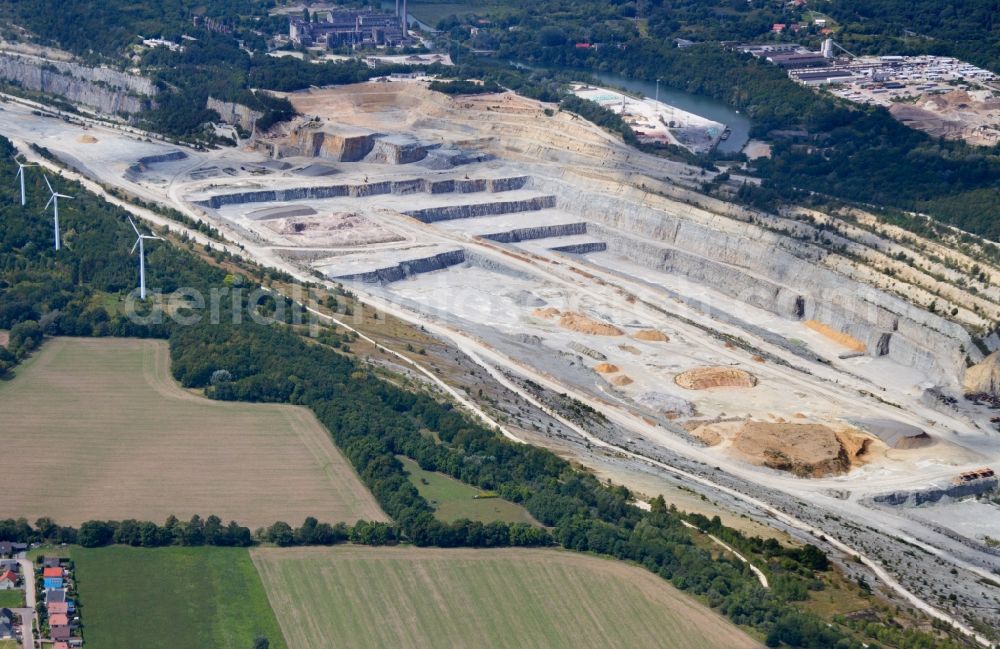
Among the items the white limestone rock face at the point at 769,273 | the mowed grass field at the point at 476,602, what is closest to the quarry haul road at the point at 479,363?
the mowed grass field at the point at 476,602

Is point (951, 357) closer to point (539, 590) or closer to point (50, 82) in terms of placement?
point (539, 590)

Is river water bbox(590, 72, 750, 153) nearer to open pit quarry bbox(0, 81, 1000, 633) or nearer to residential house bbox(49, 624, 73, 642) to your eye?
open pit quarry bbox(0, 81, 1000, 633)

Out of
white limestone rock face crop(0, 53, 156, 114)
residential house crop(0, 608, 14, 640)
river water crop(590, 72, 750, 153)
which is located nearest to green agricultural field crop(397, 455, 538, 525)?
residential house crop(0, 608, 14, 640)

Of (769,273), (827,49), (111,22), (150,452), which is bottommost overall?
(769,273)

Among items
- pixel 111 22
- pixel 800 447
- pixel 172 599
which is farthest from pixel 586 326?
pixel 111 22

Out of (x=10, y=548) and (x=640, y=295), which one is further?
(x=640, y=295)

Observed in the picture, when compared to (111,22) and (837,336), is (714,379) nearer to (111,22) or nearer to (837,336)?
(837,336)
